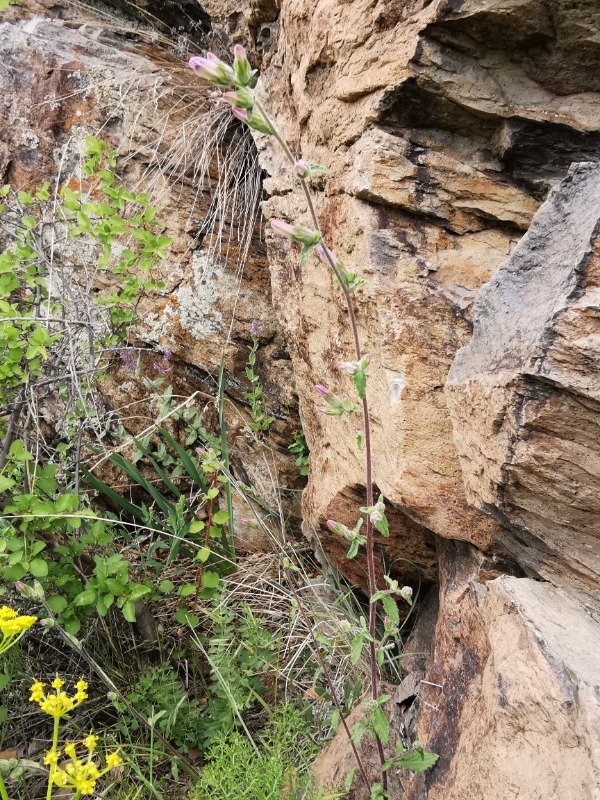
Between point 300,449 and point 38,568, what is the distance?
49.6 inches

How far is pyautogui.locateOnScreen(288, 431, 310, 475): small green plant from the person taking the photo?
109 inches

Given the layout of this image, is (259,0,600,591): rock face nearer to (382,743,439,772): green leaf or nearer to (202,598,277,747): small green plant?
(382,743,439,772): green leaf

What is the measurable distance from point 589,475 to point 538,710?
49 cm

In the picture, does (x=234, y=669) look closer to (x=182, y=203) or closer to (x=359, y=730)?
(x=359, y=730)

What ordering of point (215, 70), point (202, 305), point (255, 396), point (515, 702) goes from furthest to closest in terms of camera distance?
point (202, 305), point (255, 396), point (515, 702), point (215, 70)

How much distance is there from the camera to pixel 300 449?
2.82 metres

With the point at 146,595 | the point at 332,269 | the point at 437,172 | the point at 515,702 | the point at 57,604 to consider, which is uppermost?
the point at 437,172

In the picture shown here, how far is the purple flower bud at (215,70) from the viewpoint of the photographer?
45.6 inches

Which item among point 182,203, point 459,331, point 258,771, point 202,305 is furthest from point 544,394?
point 182,203

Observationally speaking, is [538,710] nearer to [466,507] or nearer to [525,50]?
[466,507]

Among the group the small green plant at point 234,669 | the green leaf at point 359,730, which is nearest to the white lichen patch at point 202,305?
the small green plant at point 234,669

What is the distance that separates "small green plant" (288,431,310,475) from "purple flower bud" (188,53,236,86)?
1.80 m

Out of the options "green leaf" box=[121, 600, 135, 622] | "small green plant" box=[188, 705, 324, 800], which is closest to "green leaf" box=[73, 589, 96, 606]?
"green leaf" box=[121, 600, 135, 622]

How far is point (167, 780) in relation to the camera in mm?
2008
